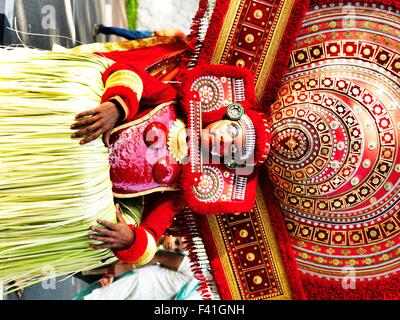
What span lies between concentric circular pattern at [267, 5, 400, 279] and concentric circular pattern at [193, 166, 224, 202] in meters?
0.17

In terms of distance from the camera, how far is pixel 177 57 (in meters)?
1.64

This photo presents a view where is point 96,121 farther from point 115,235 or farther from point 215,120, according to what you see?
point 215,120

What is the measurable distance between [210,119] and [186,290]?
4.55ft

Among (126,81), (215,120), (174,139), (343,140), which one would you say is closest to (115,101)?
(126,81)

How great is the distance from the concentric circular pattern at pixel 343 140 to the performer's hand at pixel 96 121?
532 millimetres

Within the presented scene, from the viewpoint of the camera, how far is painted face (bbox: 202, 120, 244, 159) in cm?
141

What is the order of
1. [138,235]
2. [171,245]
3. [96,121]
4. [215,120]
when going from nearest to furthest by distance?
[96,121], [138,235], [215,120], [171,245]

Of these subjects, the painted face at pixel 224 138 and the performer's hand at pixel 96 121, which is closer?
the performer's hand at pixel 96 121

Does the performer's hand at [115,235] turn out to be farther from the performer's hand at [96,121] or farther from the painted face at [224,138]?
Result: the painted face at [224,138]

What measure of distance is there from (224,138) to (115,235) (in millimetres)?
420

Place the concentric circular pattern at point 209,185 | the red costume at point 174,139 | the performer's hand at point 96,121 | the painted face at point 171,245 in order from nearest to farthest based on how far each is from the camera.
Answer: the performer's hand at point 96,121 → the red costume at point 174,139 → the concentric circular pattern at point 209,185 → the painted face at point 171,245

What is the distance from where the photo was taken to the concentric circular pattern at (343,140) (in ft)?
4.65

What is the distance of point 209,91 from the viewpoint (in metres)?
1.52


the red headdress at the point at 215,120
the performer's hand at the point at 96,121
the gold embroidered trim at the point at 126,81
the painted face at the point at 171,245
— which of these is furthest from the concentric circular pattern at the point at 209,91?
the painted face at the point at 171,245
